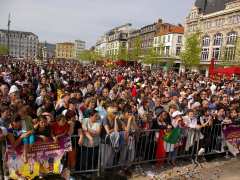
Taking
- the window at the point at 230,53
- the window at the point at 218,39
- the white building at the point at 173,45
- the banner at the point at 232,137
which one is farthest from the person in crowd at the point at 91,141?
the white building at the point at 173,45

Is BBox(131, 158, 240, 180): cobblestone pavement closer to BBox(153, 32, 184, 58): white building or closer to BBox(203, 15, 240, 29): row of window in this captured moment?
BBox(203, 15, 240, 29): row of window

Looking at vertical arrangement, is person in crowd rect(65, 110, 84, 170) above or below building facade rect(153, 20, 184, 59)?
below

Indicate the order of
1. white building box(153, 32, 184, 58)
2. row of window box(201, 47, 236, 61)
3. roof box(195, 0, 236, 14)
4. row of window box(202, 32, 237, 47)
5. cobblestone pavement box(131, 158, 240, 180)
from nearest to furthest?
cobblestone pavement box(131, 158, 240, 180), row of window box(201, 47, 236, 61), row of window box(202, 32, 237, 47), roof box(195, 0, 236, 14), white building box(153, 32, 184, 58)

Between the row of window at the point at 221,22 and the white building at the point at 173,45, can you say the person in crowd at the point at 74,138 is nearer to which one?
the row of window at the point at 221,22

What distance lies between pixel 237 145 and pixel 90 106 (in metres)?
4.82

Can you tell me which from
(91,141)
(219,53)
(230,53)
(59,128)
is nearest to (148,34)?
(219,53)

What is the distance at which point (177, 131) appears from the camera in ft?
25.4

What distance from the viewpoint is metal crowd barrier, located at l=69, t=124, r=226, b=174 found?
6773 millimetres

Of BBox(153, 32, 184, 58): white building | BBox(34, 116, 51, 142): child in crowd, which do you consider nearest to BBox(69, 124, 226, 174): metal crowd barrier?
BBox(34, 116, 51, 142): child in crowd

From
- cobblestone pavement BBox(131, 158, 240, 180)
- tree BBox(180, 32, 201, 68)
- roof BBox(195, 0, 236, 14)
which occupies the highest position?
roof BBox(195, 0, 236, 14)

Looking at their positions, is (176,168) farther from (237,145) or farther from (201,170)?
(237,145)

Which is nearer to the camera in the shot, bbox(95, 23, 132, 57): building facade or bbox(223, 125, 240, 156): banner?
bbox(223, 125, 240, 156): banner

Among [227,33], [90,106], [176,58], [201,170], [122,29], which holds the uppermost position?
[122,29]

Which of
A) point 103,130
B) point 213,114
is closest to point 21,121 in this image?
point 103,130
